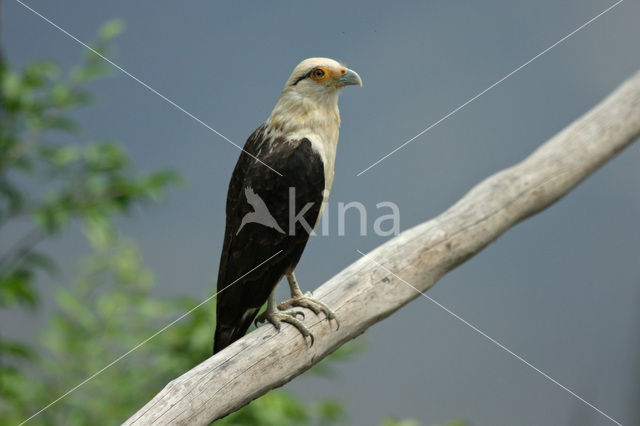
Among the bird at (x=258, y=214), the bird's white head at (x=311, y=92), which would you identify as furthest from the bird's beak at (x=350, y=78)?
the bird at (x=258, y=214)

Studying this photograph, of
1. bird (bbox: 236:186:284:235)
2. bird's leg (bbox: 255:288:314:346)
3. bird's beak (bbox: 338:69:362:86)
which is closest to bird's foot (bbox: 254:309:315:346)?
bird's leg (bbox: 255:288:314:346)

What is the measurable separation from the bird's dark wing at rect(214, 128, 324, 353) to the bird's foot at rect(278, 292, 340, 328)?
0.19 m

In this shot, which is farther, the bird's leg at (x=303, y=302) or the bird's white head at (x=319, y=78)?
the bird's leg at (x=303, y=302)

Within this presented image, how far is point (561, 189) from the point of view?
254 cm

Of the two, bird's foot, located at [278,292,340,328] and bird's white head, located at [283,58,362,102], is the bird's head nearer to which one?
bird's white head, located at [283,58,362,102]

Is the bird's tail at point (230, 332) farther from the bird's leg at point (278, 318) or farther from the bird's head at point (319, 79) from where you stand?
the bird's head at point (319, 79)

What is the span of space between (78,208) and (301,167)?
4.38 ft

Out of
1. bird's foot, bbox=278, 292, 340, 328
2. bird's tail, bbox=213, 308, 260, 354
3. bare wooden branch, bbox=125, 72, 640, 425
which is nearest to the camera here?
bare wooden branch, bbox=125, 72, 640, 425

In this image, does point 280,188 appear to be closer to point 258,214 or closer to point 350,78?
point 258,214

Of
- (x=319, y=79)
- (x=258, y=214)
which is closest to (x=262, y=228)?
(x=258, y=214)

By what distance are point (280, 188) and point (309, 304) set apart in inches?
16.4

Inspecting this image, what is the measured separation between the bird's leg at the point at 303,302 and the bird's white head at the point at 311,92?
0.46 metres

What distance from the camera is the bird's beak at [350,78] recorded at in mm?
1699

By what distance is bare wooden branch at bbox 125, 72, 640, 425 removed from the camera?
170 centimetres
